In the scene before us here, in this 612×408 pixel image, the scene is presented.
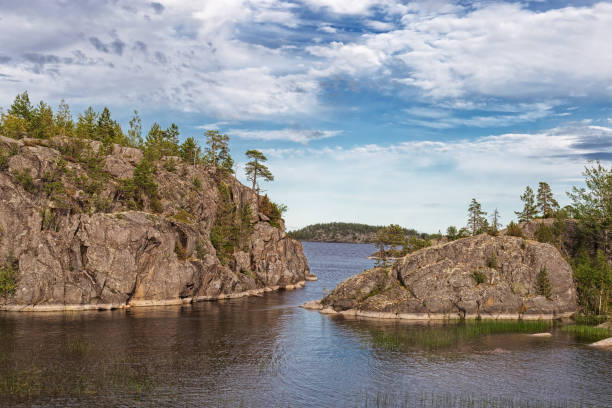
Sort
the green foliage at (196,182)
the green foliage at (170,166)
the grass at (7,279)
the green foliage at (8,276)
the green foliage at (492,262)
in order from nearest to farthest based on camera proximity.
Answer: the grass at (7,279) < the green foliage at (8,276) < the green foliage at (492,262) < the green foliage at (170,166) < the green foliage at (196,182)

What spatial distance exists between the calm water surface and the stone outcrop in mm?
9168

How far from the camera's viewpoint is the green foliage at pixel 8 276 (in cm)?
7875

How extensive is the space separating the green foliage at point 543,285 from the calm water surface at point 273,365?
1509 cm

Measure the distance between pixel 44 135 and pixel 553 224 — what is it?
12921 cm

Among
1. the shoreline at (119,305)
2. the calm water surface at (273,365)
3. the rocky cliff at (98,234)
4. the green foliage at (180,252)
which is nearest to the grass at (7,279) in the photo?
the rocky cliff at (98,234)

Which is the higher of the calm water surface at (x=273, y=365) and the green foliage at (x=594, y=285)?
the green foliage at (x=594, y=285)

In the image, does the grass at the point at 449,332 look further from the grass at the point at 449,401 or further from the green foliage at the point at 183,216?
the green foliage at the point at 183,216

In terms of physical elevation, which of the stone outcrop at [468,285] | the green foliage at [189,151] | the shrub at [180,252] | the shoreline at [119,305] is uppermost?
the green foliage at [189,151]

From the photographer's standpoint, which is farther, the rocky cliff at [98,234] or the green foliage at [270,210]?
the green foliage at [270,210]

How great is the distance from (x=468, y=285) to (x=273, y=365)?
158 feet

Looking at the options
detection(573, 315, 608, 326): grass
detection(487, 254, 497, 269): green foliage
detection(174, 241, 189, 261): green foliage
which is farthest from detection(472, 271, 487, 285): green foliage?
detection(174, 241, 189, 261): green foliage

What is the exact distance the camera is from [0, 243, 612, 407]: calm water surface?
4303cm

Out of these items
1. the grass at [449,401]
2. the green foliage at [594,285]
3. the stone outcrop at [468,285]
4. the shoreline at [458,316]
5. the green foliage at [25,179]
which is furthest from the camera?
the green foliage at [25,179]

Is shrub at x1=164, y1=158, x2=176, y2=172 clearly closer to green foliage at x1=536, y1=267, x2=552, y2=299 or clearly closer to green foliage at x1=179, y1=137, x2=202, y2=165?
green foliage at x1=179, y1=137, x2=202, y2=165
